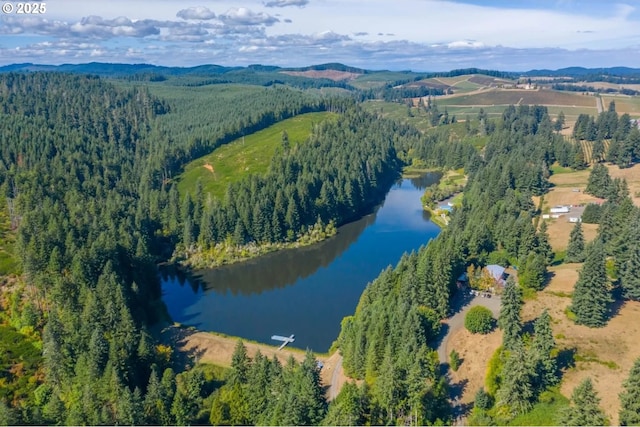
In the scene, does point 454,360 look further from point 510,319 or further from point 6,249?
point 6,249

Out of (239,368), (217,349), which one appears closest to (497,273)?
(239,368)

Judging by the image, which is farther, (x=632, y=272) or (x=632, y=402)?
(x=632, y=272)

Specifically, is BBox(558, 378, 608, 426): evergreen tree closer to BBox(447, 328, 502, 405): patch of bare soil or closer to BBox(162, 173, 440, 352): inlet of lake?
BBox(447, 328, 502, 405): patch of bare soil

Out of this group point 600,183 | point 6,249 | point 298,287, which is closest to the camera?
point 6,249

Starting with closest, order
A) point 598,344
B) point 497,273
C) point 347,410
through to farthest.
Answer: point 347,410, point 598,344, point 497,273

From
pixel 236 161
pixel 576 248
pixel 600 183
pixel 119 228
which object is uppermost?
pixel 236 161

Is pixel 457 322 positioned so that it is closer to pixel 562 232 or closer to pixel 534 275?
pixel 534 275

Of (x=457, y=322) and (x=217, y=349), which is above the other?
(x=457, y=322)
